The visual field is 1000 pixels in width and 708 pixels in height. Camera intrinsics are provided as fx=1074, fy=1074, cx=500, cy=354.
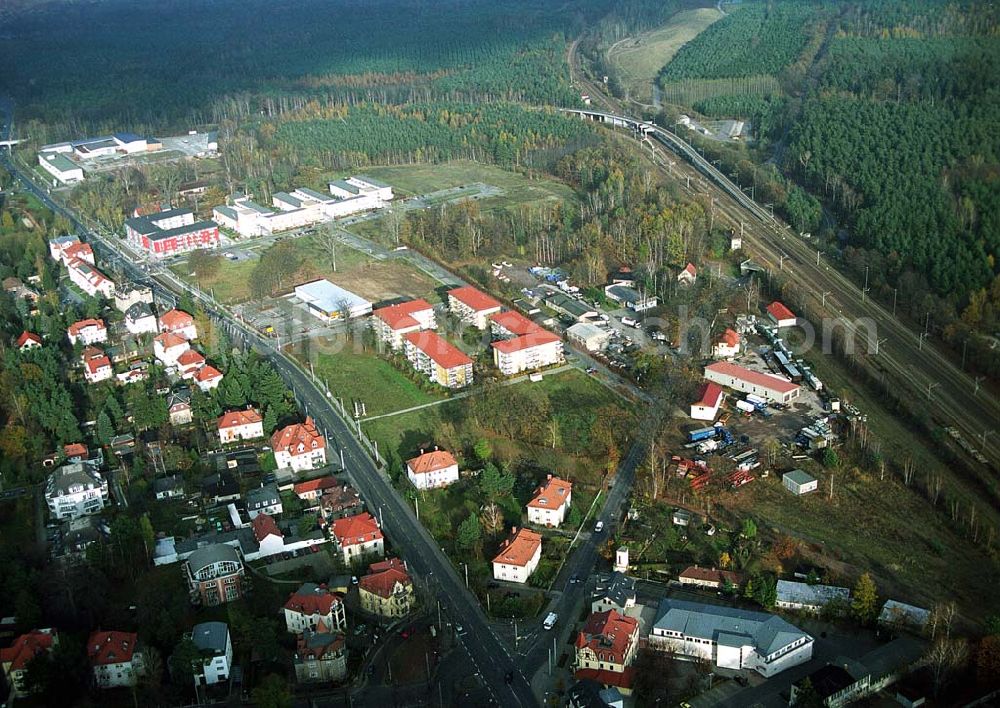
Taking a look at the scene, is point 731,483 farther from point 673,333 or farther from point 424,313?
point 424,313

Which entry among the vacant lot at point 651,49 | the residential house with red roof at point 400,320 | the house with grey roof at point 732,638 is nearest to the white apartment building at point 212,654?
the house with grey roof at point 732,638

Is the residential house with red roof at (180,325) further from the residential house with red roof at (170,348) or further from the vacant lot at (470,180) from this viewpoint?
the vacant lot at (470,180)

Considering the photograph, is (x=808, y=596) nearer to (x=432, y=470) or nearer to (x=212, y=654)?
(x=432, y=470)

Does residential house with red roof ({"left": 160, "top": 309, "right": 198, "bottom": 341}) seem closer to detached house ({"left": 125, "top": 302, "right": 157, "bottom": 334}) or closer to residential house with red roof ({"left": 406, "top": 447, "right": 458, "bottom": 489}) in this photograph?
detached house ({"left": 125, "top": 302, "right": 157, "bottom": 334})

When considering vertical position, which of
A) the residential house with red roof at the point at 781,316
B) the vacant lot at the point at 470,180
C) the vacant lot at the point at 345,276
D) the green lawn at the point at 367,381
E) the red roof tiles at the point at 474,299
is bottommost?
the vacant lot at the point at 470,180

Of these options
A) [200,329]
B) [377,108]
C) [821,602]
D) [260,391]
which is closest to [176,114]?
[377,108]

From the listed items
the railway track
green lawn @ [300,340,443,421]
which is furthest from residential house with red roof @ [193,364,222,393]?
the railway track

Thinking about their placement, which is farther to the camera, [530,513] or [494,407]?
[494,407]
